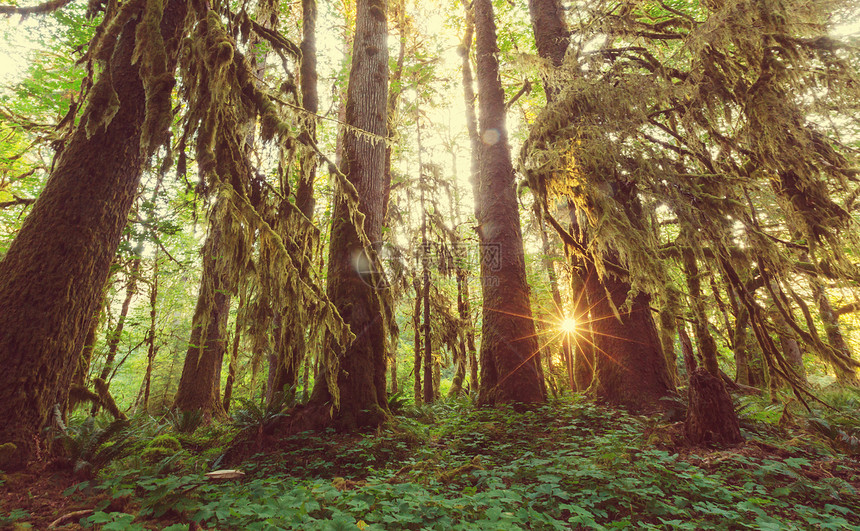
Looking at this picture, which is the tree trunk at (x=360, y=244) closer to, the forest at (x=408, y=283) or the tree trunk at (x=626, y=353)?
the forest at (x=408, y=283)

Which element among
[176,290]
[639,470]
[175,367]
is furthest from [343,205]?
[175,367]

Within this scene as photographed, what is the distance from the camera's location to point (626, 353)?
20.1ft

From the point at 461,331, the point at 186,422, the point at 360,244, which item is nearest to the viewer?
the point at 360,244

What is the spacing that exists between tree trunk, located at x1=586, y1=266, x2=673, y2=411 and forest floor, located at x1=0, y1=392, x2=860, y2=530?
75cm

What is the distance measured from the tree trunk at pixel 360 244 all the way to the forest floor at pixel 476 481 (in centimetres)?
54

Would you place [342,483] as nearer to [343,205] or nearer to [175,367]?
[343,205]

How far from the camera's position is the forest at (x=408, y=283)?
9.81ft

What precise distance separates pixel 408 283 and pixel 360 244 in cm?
165

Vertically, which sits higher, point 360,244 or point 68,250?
point 360,244

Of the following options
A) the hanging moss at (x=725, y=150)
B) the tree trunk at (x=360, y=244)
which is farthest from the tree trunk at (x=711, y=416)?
the tree trunk at (x=360, y=244)

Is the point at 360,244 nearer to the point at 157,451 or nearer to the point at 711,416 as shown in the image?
the point at 157,451

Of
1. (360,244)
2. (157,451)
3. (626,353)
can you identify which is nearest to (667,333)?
(626,353)

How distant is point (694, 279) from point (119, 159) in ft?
26.0

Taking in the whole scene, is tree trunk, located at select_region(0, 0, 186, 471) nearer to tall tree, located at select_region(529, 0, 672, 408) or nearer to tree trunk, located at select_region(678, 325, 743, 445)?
tall tree, located at select_region(529, 0, 672, 408)
